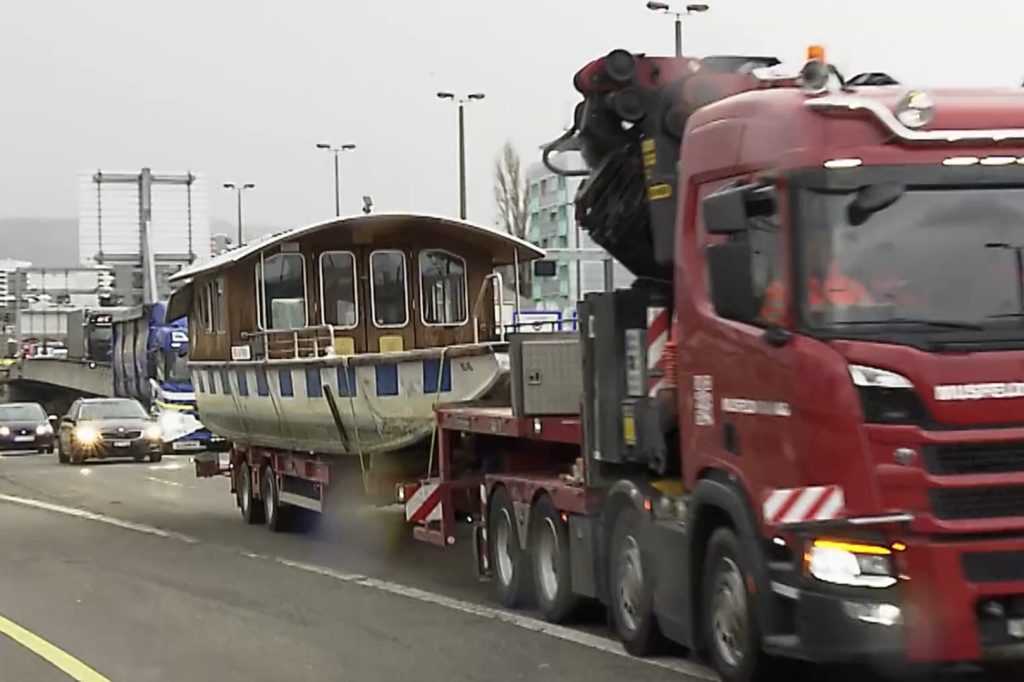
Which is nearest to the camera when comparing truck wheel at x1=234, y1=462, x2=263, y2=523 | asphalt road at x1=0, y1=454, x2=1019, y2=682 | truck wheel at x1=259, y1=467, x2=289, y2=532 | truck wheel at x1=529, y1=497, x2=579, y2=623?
asphalt road at x1=0, y1=454, x2=1019, y2=682

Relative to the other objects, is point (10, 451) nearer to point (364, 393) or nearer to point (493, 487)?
point (364, 393)

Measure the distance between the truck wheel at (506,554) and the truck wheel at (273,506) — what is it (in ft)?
24.6

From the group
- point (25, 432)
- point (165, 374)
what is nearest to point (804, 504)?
point (165, 374)

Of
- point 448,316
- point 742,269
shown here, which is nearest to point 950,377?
point 742,269

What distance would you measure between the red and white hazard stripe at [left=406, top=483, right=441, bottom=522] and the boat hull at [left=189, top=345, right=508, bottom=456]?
0.76 m

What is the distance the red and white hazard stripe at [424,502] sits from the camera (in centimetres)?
1455

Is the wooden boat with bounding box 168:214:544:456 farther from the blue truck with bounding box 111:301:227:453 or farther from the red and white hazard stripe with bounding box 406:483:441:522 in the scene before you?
the blue truck with bounding box 111:301:227:453

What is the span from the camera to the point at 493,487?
13.3 m

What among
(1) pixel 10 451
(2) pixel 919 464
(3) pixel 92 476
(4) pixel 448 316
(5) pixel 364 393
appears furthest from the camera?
(1) pixel 10 451

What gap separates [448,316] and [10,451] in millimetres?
27537

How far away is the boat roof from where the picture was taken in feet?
63.9

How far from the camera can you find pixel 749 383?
27.9 ft

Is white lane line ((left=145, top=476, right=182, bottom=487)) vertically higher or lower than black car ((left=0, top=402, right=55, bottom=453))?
lower

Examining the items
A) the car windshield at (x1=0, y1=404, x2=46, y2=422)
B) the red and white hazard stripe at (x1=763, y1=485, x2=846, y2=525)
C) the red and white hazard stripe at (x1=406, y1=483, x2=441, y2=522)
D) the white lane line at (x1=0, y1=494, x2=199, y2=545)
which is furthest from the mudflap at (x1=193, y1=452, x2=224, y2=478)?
the car windshield at (x1=0, y1=404, x2=46, y2=422)
